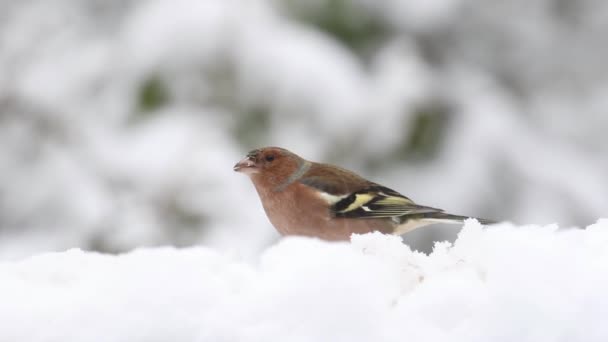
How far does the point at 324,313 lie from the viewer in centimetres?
84

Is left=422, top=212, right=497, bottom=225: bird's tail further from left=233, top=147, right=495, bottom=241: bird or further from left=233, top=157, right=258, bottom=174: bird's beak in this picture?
left=233, top=157, right=258, bottom=174: bird's beak

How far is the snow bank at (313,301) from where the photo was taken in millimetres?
833

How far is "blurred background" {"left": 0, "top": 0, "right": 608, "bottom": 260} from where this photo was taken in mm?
4086

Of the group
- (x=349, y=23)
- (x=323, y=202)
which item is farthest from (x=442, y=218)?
(x=349, y=23)

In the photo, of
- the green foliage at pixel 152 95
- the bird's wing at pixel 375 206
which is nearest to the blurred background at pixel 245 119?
the green foliage at pixel 152 95

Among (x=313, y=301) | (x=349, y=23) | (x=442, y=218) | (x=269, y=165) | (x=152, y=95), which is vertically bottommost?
(x=313, y=301)

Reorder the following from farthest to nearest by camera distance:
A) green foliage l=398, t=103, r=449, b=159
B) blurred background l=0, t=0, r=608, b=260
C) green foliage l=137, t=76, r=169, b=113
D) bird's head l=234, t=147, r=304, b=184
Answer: green foliage l=398, t=103, r=449, b=159, green foliage l=137, t=76, r=169, b=113, blurred background l=0, t=0, r=608, b=260, bird's head l=234, t=147, r=304, b=184

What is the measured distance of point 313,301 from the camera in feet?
2.77

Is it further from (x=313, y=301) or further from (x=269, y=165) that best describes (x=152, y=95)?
(x=313, y=301)

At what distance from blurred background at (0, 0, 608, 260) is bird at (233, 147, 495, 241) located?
1.53 metres

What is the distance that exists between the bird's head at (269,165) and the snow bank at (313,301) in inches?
52.2

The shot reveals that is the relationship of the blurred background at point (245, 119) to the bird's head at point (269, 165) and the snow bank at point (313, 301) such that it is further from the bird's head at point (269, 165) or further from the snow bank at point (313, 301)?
the snow bank at point (313, 301)

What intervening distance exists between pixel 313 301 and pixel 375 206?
1.55 m

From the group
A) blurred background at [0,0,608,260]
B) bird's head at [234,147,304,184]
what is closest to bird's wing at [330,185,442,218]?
bird's head at [234,147,304,184]
